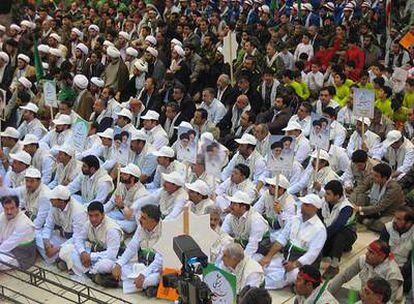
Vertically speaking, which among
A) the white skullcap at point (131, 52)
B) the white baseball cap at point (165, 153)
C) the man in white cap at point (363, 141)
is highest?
the white baseball cap at point (165, 153)

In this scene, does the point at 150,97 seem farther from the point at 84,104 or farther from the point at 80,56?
the point at 80,56

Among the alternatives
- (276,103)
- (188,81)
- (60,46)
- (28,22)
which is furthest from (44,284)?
(28,22)

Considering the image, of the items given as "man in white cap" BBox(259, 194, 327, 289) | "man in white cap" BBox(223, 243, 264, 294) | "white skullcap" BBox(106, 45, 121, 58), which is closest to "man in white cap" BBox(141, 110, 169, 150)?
"man in white cap" BBox(259, 194, 327, 289)

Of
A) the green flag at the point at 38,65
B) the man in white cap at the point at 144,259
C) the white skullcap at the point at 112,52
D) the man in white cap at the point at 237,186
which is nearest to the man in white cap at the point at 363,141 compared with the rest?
the man in white cap at the point at 237,186

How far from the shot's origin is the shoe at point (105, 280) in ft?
25.7

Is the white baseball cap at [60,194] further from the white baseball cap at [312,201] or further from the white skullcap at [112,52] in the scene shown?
the white skullcap at [112,52]

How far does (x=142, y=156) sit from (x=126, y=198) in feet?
3.42

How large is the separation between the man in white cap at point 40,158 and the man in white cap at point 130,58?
4.10 m

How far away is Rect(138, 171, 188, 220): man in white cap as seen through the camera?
8.39 meters

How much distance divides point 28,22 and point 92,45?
79.1 inches

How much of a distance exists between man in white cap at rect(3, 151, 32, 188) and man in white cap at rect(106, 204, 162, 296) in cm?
206

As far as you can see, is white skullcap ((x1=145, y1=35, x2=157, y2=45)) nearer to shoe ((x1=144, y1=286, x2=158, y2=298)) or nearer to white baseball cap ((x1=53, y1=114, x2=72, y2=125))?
white baseball cap ((x1=53, y1=114, x2=72, y2=125))

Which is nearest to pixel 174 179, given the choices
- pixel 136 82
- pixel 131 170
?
pixel 131 170

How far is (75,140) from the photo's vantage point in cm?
1019
